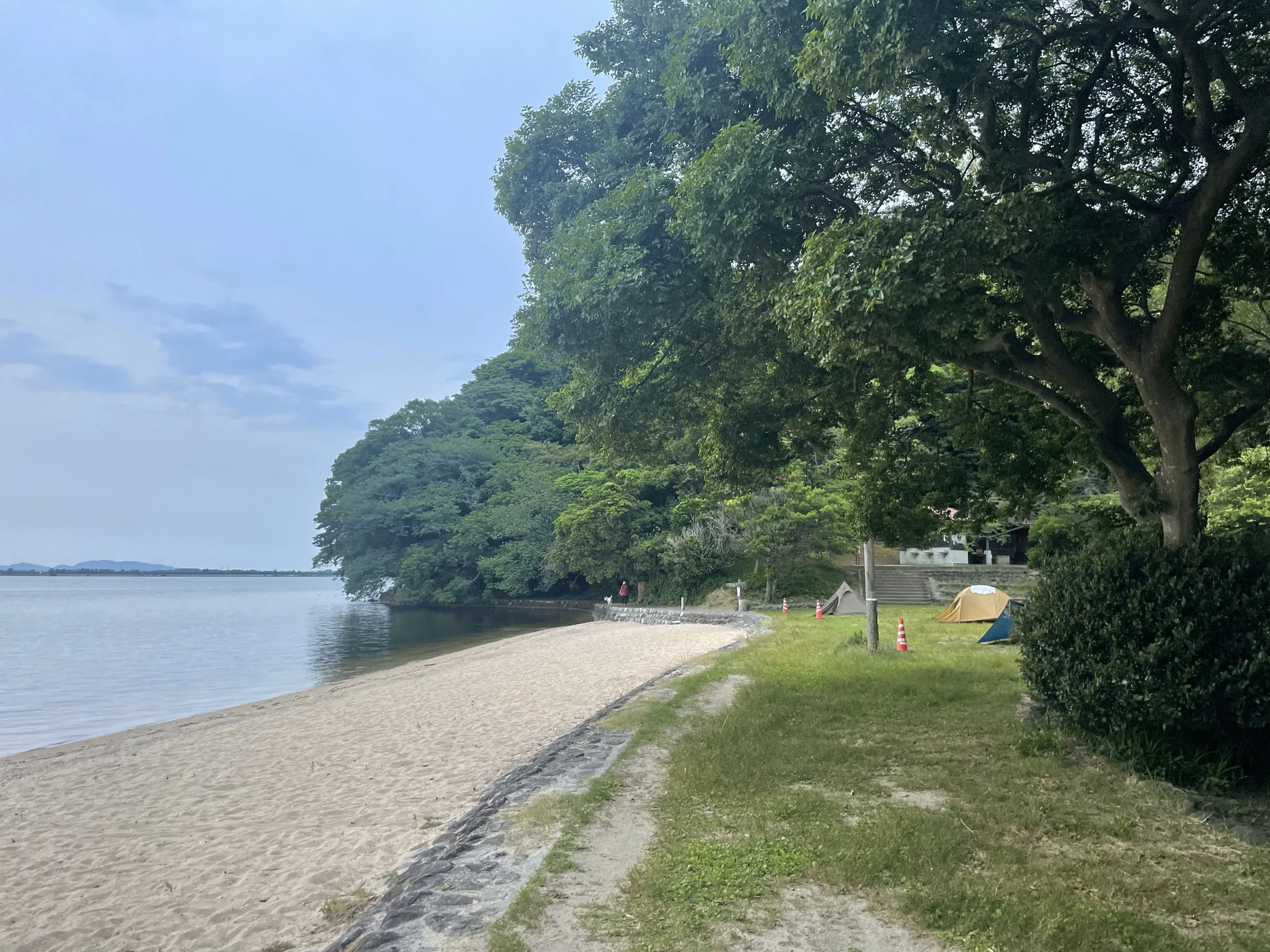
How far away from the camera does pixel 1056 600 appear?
6883mm

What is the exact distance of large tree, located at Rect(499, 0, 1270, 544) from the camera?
6.58 metres

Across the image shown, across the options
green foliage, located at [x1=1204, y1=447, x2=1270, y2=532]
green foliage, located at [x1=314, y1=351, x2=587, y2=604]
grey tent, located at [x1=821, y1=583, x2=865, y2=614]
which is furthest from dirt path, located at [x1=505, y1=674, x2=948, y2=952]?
green foliage, located at [x1=314, y1=351, x2=587, y2=604]

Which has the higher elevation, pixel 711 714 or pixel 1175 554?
pixel 1175 554

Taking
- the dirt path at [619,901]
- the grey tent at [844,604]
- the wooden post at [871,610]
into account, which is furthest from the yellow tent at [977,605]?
the dirt path at [619,901]

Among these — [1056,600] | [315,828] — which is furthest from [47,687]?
[1056,600]

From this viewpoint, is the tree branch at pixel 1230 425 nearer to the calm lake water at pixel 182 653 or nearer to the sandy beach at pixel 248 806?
the sandy beach at pixel 248 806

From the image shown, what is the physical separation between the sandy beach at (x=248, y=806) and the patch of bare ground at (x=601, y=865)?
1.45 meters

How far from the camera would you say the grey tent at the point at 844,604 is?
27.5 metres

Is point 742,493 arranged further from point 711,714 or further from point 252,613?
point 252,613

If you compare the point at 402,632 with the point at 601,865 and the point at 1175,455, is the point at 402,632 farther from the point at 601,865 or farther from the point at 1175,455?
the point at 1175,455

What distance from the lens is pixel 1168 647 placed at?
6000 millimetres

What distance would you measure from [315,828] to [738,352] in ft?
24.6

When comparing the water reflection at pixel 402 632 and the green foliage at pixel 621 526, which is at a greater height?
the green foliage at pixel 621 526

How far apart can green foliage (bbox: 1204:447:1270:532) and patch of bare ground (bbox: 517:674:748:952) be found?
14329 millimetres
